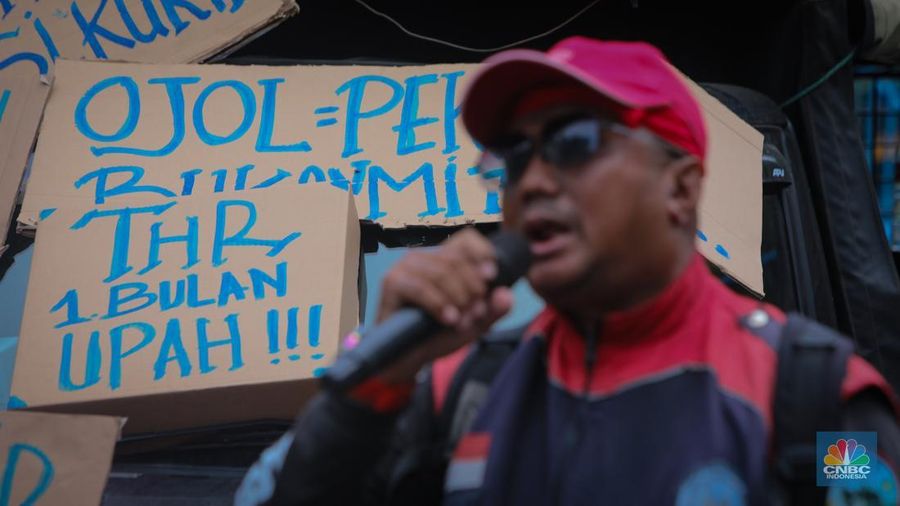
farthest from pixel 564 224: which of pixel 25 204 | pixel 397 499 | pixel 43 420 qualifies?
pixel 25 204

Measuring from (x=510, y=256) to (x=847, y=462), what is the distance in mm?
453

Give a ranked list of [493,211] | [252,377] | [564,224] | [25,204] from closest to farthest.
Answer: [564,224], [252,377], [25,204], [493,211]

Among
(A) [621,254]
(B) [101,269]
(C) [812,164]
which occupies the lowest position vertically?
(A) [621,254]

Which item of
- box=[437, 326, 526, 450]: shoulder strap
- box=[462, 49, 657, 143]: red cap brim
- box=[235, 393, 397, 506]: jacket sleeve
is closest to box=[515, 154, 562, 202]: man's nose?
box=[462, 49, 657, 143]: red cap brim

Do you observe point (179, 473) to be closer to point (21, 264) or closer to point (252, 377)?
point (252, 377)

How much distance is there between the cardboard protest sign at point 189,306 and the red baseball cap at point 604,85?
108cm

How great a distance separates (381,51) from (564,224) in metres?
2.62

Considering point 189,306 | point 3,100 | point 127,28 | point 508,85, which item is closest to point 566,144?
point 508,85

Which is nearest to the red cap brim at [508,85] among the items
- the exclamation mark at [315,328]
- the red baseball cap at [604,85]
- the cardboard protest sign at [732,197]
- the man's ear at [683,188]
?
the red baseball cap at [604,85]

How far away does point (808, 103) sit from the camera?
3541 millimetres

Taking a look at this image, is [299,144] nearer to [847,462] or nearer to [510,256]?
[510,256]

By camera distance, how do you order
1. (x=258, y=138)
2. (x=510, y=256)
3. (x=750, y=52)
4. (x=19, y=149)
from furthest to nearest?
1. (x=750, y=52)
2. (x=258, y=138)
3. (x=19, y=149)
4. (x=510, y=256)

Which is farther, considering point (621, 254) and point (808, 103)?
point (808, 103)
